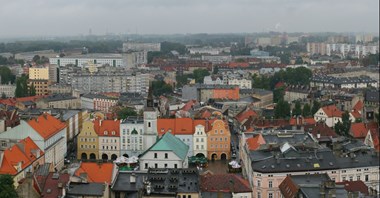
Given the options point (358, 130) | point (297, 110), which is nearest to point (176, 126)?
point (358, 130)

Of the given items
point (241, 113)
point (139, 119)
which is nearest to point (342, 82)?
point (241, 113)

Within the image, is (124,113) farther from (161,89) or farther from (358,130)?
(161,89)

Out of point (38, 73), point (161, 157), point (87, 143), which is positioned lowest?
point (87, 143)

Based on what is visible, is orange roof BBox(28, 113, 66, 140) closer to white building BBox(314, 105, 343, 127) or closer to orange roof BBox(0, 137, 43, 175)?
orange roof BBox(0, 137, 43, 175)

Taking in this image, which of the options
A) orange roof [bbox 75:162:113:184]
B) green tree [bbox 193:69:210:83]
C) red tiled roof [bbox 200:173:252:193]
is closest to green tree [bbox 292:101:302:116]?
red tiled roof [bbox 200:173:252:193]

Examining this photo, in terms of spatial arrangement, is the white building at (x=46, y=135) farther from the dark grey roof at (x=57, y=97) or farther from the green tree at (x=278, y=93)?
the green tree at (x=278, y=93)

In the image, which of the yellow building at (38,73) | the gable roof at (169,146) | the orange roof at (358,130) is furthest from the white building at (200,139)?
the yellow building at (38,73)
